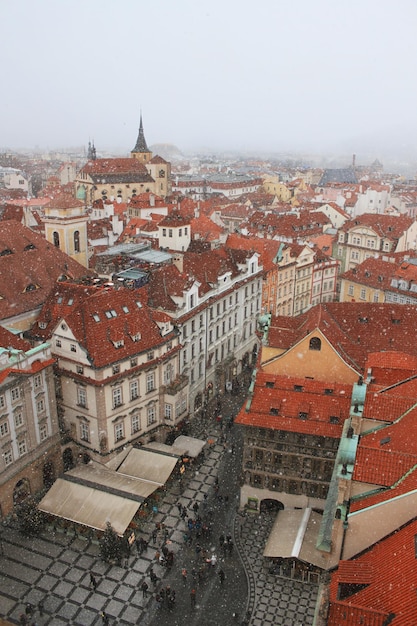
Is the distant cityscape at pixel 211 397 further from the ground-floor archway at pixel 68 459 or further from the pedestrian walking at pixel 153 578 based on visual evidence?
the pedestrian walking at pixel 153 578

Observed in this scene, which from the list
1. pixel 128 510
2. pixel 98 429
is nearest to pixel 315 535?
pixel 128 510

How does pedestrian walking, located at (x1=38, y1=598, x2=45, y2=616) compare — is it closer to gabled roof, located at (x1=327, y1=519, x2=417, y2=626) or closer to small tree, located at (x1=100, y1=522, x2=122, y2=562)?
small tree, located at (x1=100, y1=522, x2=122, y2=562)

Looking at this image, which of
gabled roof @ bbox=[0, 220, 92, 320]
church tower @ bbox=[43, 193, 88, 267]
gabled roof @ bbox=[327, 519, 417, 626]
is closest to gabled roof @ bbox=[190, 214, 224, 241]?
church tower @ bbox=[43, 193, 88, 267]

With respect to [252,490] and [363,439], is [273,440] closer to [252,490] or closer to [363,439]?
[252,490]

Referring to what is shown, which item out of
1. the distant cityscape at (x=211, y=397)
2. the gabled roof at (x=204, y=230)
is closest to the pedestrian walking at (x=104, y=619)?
the distant cityscape at (x=211, y=397)

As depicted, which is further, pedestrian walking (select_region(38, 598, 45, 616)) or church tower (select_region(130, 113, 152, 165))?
church tower (select_region(130, 113, 152, 165))

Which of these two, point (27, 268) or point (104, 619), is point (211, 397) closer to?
point (27, 268)
